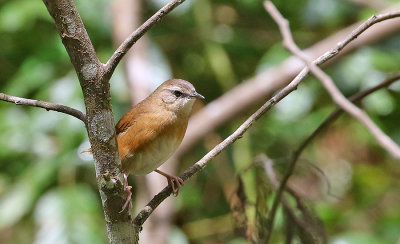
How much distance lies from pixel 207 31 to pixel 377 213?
91.9 inches

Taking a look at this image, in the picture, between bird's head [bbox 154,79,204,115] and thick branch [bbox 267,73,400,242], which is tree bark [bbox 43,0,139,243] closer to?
thick branch [bbox 267,73,400,242]

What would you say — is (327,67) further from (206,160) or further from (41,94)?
(206,160)

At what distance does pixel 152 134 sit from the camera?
3.56 metres

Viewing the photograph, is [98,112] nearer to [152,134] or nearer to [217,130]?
[152,134]

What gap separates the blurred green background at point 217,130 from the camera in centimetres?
482

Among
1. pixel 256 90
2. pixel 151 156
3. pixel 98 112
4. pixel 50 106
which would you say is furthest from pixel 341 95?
pixel 256 90

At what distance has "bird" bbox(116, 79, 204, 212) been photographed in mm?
3502

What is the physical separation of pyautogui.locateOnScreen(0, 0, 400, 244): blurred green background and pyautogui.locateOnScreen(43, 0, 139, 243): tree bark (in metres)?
2.11

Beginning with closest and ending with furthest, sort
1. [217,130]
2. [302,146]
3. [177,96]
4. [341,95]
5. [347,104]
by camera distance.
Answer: [347,104] → [341,95] → [302,146] → [177,96] → [217,130]

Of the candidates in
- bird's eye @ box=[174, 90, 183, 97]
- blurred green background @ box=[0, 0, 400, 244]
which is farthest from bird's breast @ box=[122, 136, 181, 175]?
blurred green background @ box=[0, 0, 400, 244]

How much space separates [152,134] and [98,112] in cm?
142

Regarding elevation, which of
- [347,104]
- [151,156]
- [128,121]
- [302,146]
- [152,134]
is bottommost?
[347,104]

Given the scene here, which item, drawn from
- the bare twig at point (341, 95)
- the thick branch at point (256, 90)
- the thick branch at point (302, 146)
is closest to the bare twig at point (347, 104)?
the bare twig at point (341, 95)

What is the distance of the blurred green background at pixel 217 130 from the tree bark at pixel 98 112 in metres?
2.11
